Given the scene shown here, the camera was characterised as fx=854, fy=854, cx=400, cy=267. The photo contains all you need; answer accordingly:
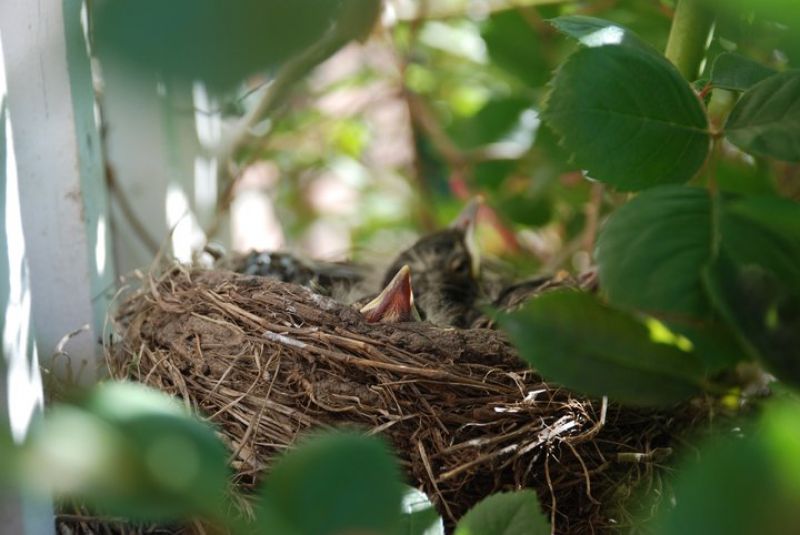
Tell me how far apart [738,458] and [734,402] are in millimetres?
752

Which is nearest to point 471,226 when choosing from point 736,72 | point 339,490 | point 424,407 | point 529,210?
point 529,210

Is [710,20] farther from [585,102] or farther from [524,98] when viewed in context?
[524,98]

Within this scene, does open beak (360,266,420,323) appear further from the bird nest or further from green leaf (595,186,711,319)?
green leaf (595,186,711,319)

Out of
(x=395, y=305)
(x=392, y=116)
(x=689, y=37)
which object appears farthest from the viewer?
(x=392, y=116)

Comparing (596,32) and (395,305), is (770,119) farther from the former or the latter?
(395,305)

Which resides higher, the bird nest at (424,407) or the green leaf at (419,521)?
the green leaf at (419,521)

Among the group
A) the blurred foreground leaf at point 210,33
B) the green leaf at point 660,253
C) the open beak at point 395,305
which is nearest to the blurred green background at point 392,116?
the blurred foreground leaf at point 210,33

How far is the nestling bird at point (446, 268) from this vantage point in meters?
1.32

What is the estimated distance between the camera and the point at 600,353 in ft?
1.58

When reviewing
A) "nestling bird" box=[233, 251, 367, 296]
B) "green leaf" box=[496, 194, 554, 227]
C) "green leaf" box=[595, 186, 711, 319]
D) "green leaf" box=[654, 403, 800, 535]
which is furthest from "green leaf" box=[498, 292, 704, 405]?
"green leaf" box=[496, 194, 554, 227]

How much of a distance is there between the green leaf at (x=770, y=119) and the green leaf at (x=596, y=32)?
0.08 meters

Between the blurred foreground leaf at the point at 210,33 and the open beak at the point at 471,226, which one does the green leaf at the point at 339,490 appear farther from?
the open beak at the point at 471,226

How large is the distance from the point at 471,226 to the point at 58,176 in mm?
825

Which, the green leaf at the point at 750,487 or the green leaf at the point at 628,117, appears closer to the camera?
the green leaf at the point at 750,487
